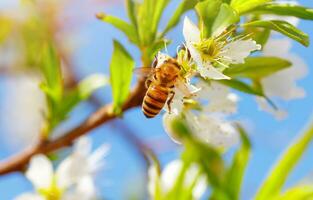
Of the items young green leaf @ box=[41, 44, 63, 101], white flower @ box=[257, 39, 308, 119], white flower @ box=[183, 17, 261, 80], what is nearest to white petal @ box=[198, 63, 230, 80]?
white flower @ box=[183, 17, 261, 80]

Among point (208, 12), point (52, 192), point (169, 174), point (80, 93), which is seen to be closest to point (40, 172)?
point (52, 192)

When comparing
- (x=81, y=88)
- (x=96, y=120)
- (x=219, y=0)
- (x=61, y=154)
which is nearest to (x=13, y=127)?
(x=61, y=154)

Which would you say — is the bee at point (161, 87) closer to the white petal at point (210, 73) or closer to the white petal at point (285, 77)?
the white petal at point (210, 73)

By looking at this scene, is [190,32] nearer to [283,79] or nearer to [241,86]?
[241,86]

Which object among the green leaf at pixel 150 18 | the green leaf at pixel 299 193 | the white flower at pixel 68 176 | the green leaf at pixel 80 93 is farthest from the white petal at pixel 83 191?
the green leaf at pixel 299 193

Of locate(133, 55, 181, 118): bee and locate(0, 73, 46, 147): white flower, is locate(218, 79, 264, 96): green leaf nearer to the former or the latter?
locate(133, 55, 181, 118): bee
